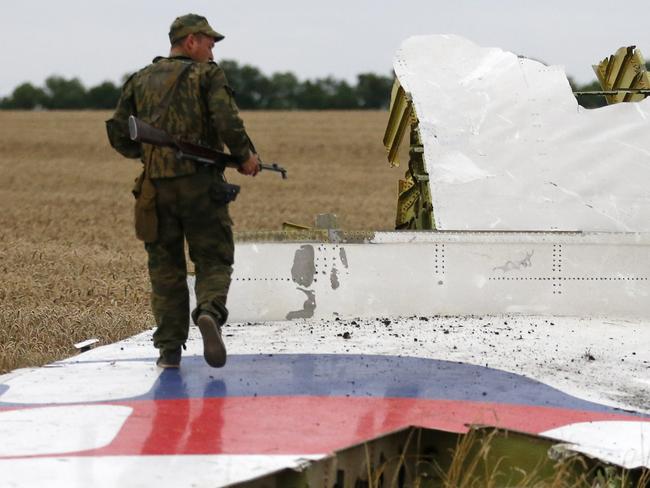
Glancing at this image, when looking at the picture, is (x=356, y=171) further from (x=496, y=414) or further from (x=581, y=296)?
(x=496, y=414)

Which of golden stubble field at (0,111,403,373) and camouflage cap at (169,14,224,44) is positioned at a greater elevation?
camouflage cap at (169,14,224,44)

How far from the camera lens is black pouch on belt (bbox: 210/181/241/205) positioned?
6.23 metres

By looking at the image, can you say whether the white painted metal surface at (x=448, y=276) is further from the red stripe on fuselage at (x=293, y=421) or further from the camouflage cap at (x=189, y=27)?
the red stripe on fuselage at (x=293, y=421)

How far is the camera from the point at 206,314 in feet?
19.9

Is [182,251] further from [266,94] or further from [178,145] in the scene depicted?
[266,94]

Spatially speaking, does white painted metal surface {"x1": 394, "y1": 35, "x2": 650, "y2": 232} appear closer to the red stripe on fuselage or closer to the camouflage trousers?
the camouflage trousers

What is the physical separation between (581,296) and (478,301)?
666 millimetres

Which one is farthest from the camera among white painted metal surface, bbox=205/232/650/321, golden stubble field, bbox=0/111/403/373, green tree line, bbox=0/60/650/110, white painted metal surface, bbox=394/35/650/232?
green tree line, bbox=0/60/650/110

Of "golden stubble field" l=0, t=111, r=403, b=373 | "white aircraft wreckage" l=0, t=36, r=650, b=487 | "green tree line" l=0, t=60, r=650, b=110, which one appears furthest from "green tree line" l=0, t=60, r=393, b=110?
"white aircraft wreckage" l=0, t=36, r=650, b=487

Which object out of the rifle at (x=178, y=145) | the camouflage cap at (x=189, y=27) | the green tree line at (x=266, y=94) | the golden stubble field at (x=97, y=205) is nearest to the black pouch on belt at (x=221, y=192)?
the rifle at (x=178, y=145)

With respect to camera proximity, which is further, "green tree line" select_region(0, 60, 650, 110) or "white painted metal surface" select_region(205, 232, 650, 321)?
"green tree line" select_region(0, 60, 650, 110)

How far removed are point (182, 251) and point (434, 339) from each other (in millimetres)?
1611

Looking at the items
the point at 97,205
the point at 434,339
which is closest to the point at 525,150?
the point at 434,339

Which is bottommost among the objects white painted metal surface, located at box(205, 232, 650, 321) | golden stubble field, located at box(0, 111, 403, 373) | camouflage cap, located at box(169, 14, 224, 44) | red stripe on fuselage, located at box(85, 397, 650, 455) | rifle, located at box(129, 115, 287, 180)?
golden stubble field, located at box(0, 111, 403, 373)
